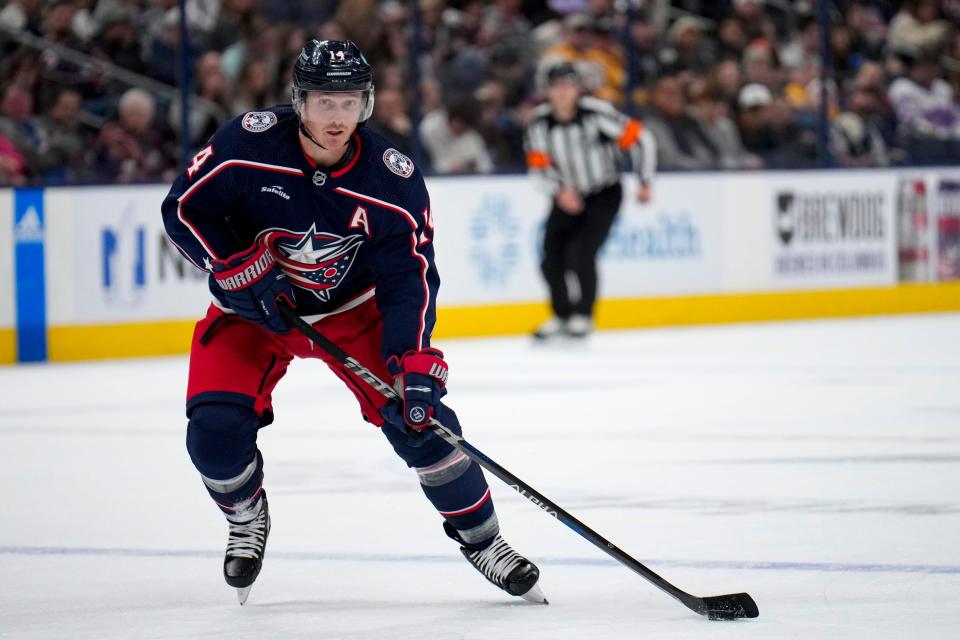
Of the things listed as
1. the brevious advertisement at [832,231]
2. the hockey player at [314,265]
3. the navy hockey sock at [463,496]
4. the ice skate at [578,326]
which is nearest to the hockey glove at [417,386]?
the hockey player at [314,265]

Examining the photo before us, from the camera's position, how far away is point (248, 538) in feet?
10.8

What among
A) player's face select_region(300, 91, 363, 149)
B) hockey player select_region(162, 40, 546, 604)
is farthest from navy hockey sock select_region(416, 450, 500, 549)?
player's face select_region(300, 91, 363, 149)

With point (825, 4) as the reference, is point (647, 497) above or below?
below

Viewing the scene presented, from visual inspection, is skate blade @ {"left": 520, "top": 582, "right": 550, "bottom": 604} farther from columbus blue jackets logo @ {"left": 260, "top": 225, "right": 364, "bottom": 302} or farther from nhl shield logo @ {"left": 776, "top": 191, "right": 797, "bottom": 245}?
nhl shield logo @ {"left": 776, "top": 191, "right": 797, "bottom": 245}

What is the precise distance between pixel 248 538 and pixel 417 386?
508mm

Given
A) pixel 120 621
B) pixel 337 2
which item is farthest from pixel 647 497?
pixel 337 2

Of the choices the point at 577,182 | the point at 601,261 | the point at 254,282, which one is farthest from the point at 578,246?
the point at 254,282

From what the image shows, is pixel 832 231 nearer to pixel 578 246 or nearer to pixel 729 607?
pixel 578 246

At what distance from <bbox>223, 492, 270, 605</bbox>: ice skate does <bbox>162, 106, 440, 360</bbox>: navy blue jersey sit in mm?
455

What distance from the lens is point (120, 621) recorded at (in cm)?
302

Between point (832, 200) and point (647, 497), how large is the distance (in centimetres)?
643

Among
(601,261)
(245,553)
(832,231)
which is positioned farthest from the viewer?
(832,231)

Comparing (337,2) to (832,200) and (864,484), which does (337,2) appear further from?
(864,484)

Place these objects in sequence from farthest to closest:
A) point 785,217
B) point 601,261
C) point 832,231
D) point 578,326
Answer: point 832,231 → point 785,217 → point 601,261 → point 578,326
